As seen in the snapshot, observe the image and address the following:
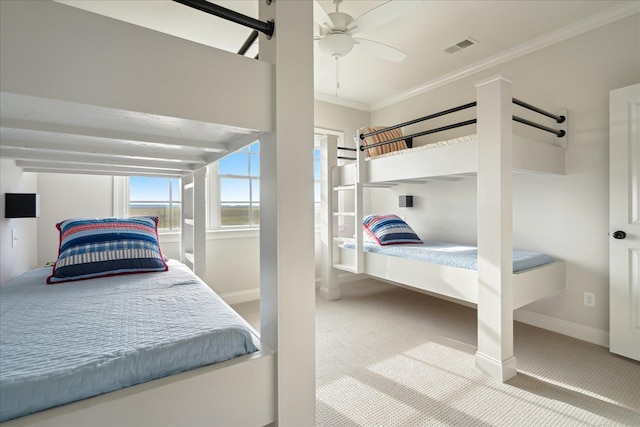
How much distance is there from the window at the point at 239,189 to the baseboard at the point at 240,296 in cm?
86

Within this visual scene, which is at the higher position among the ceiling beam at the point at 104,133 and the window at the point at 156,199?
the ceiling beam at the point at 104,133

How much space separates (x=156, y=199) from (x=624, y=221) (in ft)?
14.6

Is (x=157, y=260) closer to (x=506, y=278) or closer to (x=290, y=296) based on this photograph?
(x=290, y=296)

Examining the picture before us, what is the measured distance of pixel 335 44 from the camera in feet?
7.21

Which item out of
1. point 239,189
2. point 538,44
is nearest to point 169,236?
point 239,189

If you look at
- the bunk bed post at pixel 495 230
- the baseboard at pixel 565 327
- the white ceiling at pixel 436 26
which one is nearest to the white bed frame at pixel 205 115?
the bunk bed post at pixel 495 230

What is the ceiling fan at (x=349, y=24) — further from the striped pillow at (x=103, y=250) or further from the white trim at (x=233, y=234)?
the white trim at (x=233, y=234)

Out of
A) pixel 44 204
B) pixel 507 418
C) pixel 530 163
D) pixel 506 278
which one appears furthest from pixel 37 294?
pixel 530 163

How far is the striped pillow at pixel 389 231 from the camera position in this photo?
350 cm

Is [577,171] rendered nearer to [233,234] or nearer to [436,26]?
[436,26]

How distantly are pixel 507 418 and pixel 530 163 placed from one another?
182 centimetres

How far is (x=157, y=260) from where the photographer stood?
2.03 metres

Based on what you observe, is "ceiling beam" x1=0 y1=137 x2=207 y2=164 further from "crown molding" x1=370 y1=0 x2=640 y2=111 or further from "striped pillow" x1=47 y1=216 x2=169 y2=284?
"crown molding" x1=370 y1=0 x2=640 y2=111

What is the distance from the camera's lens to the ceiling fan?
1883 mm
